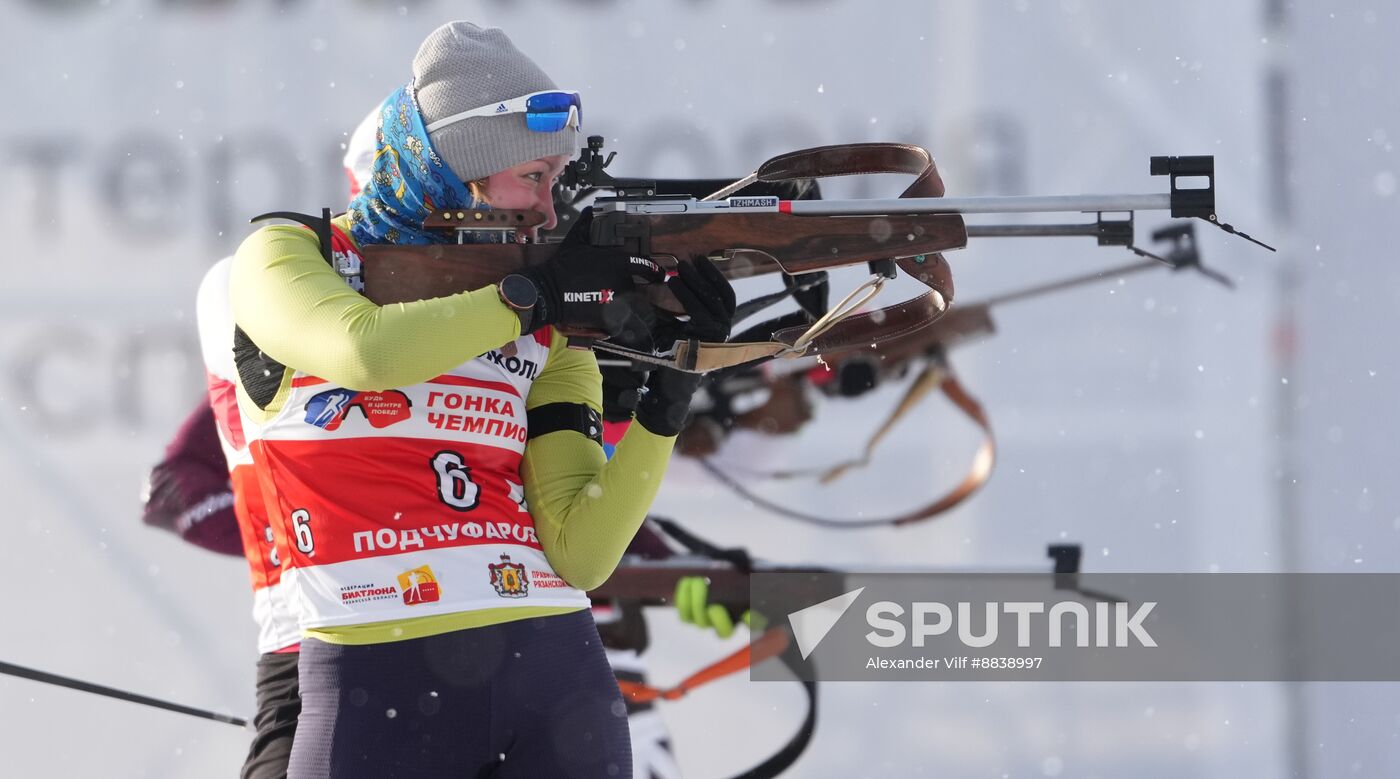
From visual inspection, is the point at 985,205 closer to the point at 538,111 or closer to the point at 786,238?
the point at 786,238

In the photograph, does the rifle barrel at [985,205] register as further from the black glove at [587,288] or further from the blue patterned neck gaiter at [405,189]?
the blue patterned neck gaiter at [405,189]

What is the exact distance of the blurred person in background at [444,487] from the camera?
1.57 meters

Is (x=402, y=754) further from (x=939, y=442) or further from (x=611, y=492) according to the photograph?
(x=939, y=442)

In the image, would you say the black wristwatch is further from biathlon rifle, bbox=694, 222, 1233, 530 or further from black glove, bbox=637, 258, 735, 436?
biathlon rifle, bbox=694, 222, 1233, 530

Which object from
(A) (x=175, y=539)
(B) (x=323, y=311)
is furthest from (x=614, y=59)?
(B) (x=323, y=311)

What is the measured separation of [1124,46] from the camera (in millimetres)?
4156

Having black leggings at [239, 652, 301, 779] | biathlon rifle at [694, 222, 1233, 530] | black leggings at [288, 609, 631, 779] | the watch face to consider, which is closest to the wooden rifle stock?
the watch face

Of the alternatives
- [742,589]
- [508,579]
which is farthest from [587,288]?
[742,589]

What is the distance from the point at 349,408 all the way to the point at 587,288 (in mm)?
299

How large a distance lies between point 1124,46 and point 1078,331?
824 millimetres

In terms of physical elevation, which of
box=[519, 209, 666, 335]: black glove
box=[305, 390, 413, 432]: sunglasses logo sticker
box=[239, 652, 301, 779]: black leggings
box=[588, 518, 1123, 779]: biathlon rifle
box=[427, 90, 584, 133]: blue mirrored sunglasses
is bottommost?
box=[588, 518, 1123, 779]: biathlon rifle

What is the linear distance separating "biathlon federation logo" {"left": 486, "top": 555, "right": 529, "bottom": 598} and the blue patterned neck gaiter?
15.6 inches

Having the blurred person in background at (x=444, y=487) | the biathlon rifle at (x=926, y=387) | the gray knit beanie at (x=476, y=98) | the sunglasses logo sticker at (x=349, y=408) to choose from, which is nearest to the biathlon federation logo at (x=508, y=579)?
the blurred person in background at (x=444, y=487)

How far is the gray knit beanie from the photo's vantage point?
1.75m
